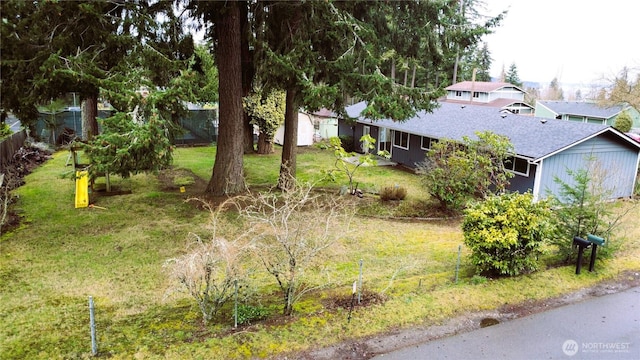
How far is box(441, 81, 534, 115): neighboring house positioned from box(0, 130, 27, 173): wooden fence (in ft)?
125

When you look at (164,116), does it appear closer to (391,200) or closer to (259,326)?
(259,326)

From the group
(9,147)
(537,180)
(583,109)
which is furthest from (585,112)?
(9,147)

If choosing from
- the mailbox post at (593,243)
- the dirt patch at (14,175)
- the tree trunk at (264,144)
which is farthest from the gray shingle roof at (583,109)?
the dirt patch at (14,175)

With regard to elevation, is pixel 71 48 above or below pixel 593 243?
above

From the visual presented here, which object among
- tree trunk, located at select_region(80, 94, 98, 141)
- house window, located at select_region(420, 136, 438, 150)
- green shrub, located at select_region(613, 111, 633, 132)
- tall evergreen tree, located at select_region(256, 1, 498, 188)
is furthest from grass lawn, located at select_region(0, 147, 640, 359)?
green shrub, located at select_region(613, 111, 633, 132)

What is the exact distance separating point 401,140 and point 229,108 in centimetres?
1080

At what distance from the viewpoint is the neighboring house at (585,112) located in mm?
35188

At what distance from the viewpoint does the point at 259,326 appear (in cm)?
617

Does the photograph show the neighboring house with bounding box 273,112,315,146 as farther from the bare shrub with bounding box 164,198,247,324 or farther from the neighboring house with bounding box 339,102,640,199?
the bare shrub with bounding box 164,198,247,324

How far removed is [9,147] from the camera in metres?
16.7

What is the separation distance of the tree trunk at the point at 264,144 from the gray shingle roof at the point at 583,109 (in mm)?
26899

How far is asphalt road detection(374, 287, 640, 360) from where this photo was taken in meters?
5.94

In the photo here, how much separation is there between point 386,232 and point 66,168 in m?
14.4

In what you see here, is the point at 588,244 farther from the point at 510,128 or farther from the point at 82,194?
the point at 82,194
